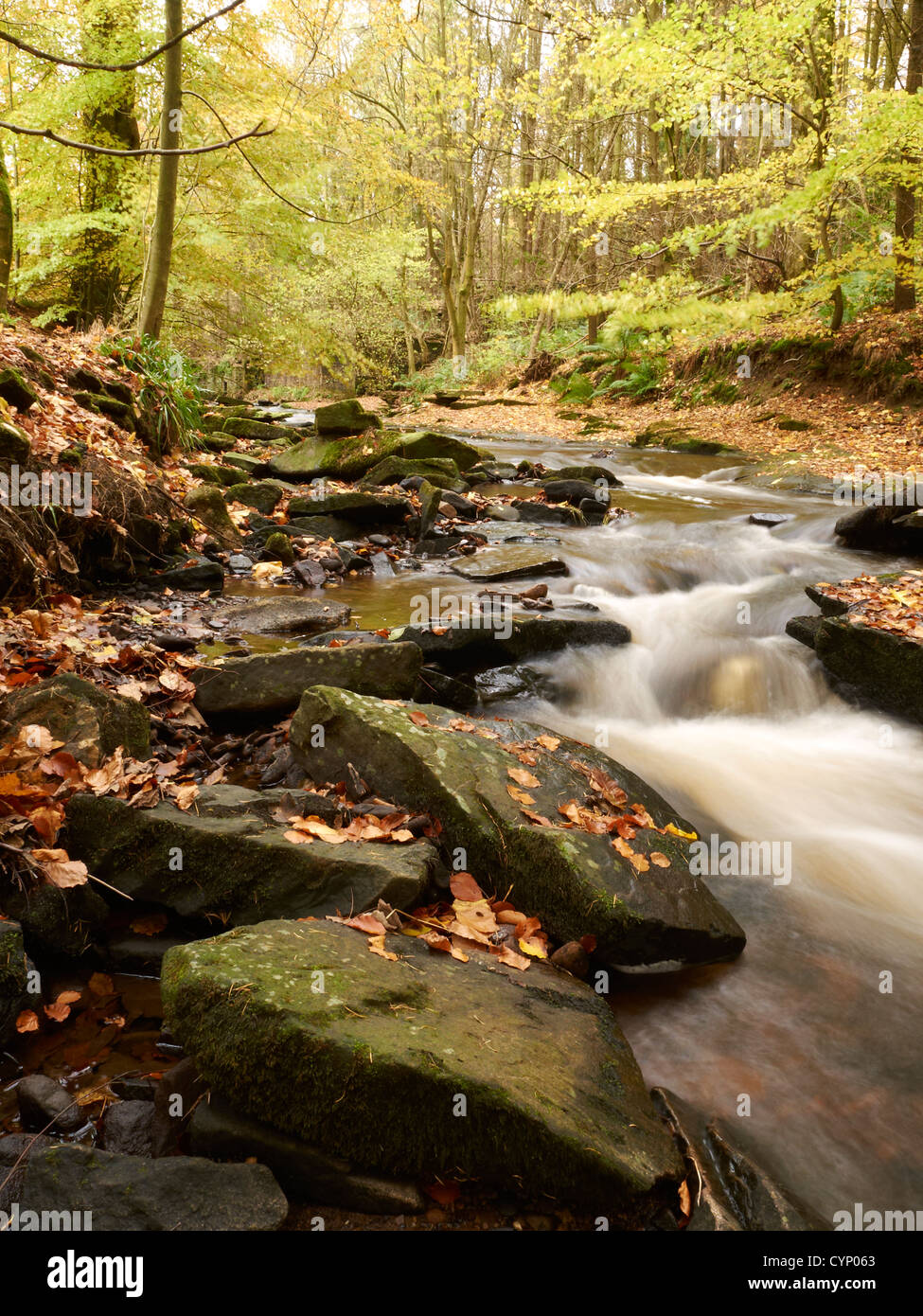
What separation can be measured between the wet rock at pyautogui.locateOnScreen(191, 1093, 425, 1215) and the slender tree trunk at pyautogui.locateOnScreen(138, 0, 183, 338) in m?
10.6

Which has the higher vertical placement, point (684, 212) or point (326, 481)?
point (684, 212)

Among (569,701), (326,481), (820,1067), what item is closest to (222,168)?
(326,481)

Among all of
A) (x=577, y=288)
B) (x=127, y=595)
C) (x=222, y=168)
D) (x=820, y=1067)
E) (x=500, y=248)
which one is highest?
(x=500, y=248)

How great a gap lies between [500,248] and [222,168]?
24325mm

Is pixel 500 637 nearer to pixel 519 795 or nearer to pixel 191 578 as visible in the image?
pixel 519 795

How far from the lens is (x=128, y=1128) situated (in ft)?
7.30

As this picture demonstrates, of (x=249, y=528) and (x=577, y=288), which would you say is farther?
(x=577, y=288)

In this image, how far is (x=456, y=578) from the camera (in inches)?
320

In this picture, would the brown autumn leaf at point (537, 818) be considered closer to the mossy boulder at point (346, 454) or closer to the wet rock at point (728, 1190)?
the wet rock at point (728, 1190)

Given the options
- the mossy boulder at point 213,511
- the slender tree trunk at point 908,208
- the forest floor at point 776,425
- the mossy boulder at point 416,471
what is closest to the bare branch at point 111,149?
the mossy boulder at point 213,511

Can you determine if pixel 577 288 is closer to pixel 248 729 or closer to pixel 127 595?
pixel 127 595

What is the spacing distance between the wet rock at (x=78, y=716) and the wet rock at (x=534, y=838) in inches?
33.9

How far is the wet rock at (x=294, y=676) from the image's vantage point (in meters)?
4.50

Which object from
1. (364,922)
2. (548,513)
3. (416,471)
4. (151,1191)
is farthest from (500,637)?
(416,471)
